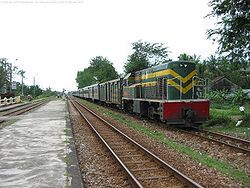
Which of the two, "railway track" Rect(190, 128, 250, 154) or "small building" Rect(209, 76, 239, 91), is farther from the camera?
"small building" Rect(209, 76, 239, 91)

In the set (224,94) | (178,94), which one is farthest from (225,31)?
(224,94)

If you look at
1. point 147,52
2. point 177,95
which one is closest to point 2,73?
point 147,52

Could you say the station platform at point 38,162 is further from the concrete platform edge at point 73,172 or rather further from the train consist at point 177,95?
the train consist at point 177,95

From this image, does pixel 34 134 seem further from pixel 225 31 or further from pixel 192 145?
pixel 225 31

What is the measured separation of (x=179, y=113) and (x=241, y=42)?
447 cm

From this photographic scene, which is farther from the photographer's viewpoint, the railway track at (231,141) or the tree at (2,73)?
the tree at (2,73)

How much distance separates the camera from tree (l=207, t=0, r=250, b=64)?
14946 mm

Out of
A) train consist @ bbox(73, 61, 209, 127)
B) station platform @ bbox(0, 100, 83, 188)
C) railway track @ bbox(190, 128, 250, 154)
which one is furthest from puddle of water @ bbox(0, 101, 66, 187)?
railway track @ bbox(190, 128, 250, 154)

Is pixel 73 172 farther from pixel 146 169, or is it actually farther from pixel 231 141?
pixel 231 141

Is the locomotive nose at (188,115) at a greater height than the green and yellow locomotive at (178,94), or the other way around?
the green and yellow locomotive at (178,94)

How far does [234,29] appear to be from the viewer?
1552cm

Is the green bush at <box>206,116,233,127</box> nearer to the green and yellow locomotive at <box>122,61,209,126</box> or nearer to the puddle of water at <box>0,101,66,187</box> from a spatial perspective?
the green and yellow locomotive at <box>122,61,209,126</box>

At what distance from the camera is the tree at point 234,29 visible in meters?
14.9

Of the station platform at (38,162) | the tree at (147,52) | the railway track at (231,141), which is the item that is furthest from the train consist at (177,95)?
the tree at (147,52)
